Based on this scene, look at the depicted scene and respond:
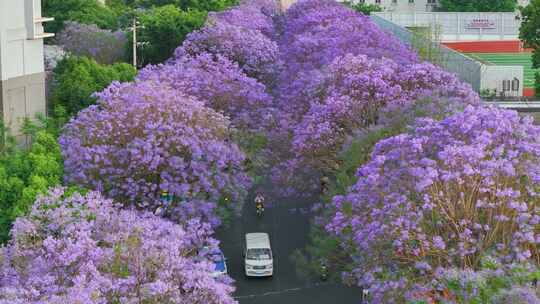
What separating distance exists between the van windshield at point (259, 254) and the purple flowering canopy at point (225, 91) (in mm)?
4408

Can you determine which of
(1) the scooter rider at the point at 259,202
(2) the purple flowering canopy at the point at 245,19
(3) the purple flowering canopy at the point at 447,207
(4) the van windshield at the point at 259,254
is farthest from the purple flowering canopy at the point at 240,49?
(3) the purple flowering canopy at the point at 447,207

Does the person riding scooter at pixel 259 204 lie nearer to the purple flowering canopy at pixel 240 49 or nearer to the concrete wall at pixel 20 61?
the purple flowering canopy at pixel 240 49

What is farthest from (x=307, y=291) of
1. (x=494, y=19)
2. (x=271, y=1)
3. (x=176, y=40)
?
(x=494, y=19)

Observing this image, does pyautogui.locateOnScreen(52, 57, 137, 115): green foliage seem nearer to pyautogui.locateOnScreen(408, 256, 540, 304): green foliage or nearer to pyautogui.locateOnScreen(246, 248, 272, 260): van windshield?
pyautogui.locateOnScreen(246, 248, 272, 260): van windshield

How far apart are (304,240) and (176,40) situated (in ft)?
74.8

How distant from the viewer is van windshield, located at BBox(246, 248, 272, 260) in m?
28.7

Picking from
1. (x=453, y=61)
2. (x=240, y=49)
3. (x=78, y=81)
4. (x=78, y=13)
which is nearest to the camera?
(x=78, y=81)

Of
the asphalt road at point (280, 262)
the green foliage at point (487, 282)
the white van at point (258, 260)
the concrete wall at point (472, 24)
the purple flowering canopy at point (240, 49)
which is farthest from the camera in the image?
the concrete wall at point (472, 24)

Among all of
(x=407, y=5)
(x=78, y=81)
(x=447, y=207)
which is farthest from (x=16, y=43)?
(x=407, y=5)

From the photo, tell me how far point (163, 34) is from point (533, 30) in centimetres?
1944

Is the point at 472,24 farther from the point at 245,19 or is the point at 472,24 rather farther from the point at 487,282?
the point at 487,282

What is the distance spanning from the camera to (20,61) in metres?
28.0

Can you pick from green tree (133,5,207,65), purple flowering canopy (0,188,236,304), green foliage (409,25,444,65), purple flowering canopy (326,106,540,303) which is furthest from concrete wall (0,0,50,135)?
green foliage (409,25,444,65)

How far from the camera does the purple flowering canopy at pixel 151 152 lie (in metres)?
22.7
